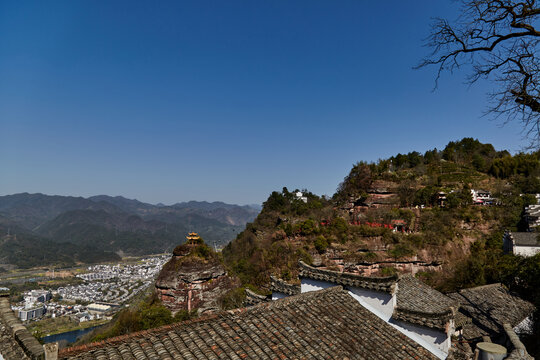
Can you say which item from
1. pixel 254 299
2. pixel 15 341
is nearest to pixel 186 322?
pixel 15 341

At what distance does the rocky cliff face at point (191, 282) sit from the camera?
59.4 feet

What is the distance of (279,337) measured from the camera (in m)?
4.15

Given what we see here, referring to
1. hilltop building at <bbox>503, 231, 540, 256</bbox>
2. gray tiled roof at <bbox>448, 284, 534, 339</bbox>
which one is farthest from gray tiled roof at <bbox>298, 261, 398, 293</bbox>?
hilltop building at <bbox>503, 231, 540, 256</bbox>

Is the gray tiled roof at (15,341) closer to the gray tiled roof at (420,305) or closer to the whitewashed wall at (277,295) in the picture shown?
the whitewashed wall at (277,295)

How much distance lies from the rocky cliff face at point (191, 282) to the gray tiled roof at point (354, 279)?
1339cm

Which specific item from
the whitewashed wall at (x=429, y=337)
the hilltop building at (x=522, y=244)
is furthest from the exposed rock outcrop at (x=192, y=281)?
the hilltop building at (x=522, y=244)

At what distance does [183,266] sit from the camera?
61.3ft

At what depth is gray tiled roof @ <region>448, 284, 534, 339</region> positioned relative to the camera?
37.8ft

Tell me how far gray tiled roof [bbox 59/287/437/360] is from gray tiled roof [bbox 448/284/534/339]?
28.4 feet

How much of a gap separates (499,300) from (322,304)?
13.4 m

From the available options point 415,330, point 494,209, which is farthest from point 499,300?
point 494,209

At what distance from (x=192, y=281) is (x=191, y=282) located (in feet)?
0.27

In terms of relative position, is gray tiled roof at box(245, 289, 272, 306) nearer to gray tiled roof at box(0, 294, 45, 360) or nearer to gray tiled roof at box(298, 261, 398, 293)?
gray tiled roof at box(298, 261, 398, 293)

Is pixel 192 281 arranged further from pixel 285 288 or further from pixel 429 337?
pixel 429 337
